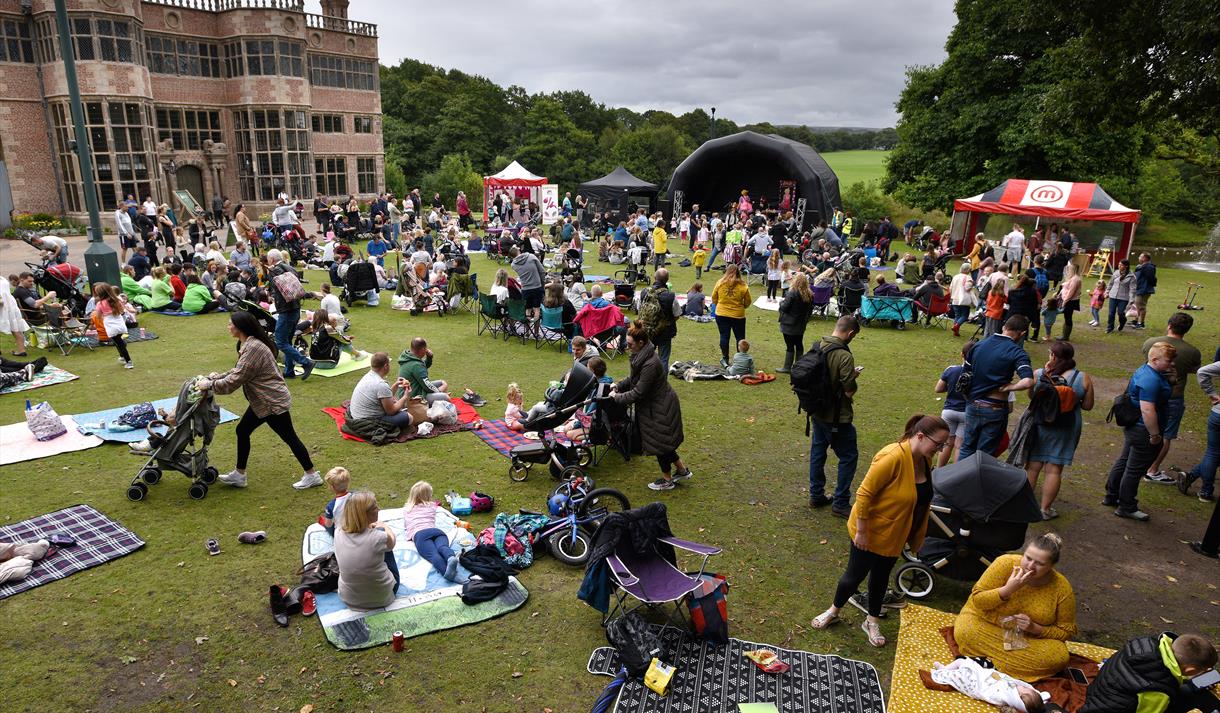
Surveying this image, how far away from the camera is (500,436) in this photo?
8.85 m

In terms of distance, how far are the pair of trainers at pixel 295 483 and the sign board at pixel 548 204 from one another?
2580cm

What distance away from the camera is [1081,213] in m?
21.1

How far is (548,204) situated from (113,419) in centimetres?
2505

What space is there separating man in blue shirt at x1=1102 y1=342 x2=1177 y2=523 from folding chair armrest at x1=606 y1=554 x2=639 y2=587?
16.5 ft

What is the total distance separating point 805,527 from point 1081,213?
64.1 ft

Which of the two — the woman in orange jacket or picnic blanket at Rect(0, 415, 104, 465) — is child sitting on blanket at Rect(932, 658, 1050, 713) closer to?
the woman in orange jacket

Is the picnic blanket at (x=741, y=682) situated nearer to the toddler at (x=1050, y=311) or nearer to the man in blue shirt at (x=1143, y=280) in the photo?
the toddler at (x=1050, y=311)

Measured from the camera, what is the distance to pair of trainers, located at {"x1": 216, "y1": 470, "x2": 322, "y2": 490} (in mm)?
7309

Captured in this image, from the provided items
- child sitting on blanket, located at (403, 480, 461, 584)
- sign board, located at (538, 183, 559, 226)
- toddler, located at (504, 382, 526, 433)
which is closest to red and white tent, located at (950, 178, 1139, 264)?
sign board, located at (538, 183, 559, 226)

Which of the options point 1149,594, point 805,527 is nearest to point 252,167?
point 805,527

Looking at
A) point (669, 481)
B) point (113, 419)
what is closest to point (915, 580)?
point (669, 481)

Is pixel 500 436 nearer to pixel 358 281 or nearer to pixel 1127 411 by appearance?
pixel 1127 411

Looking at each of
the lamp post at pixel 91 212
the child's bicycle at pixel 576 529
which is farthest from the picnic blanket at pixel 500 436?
the lamp post at pixel 91 212

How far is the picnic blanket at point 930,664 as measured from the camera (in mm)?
4500
